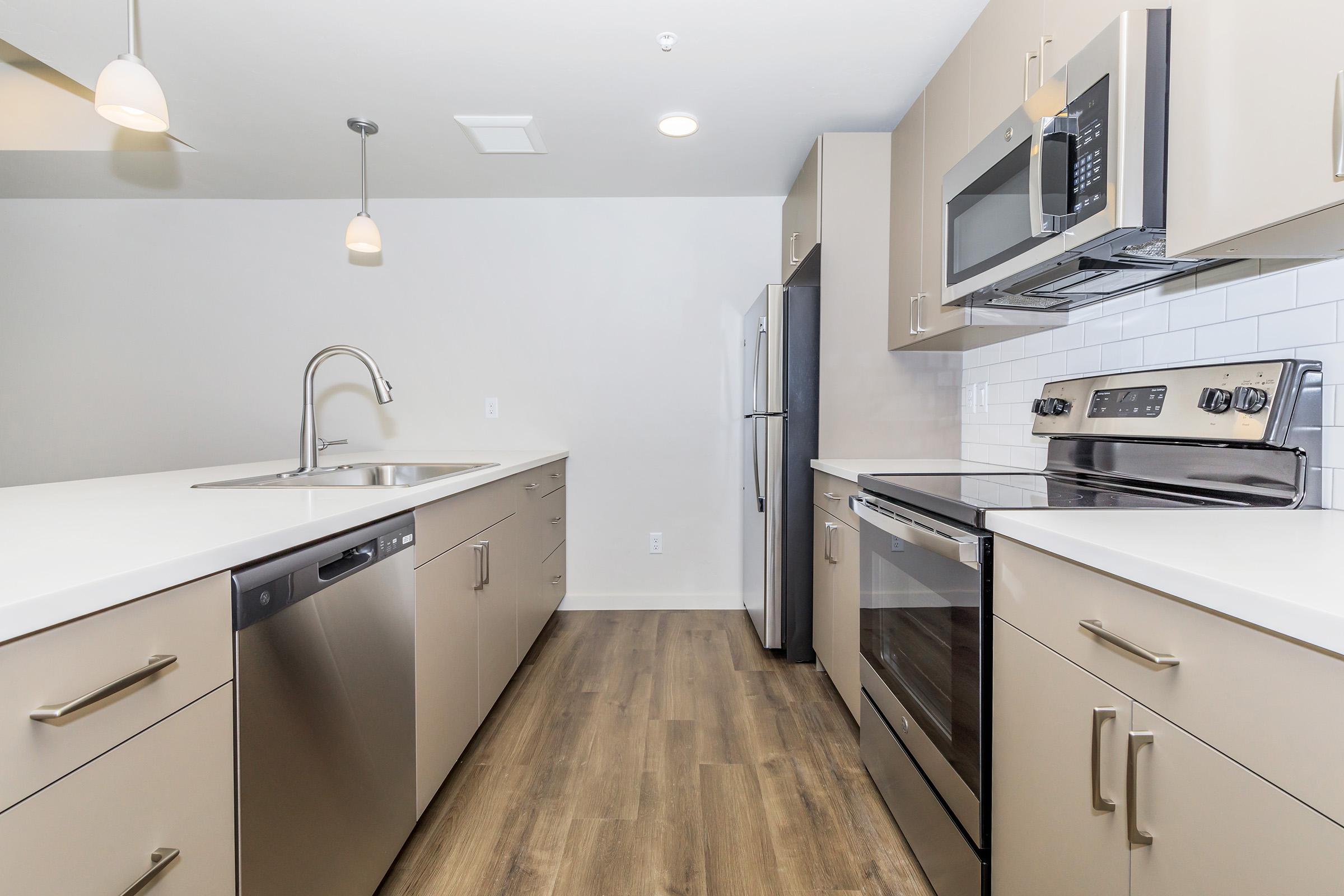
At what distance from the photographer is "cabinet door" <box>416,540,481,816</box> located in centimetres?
148

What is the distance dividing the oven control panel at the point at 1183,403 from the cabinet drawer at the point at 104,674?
173cm

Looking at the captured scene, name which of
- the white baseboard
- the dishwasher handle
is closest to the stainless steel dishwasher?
the dishwasher handle

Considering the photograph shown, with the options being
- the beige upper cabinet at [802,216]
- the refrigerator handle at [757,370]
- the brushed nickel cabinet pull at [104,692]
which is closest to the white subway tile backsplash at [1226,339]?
the beige upper cabinet at [802,216]

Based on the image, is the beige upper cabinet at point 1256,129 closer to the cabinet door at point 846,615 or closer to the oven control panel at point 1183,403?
the oven control panel at point 1183,403

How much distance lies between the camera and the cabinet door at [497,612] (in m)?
1.94

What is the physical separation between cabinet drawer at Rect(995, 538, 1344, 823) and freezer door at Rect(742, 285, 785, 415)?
65.9 inches

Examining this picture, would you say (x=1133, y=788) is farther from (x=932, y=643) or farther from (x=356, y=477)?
(x=356, y=477)

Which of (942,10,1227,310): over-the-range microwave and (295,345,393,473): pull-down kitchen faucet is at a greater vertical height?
(942,10,1227,310): over-the-range microwave

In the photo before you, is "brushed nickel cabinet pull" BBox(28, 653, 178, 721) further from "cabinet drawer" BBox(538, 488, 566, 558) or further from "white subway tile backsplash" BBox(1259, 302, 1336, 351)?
"cabinet drawer" BBox(538, 488, 566, 558)

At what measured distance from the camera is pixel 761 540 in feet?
9.08

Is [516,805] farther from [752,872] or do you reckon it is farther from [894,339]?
[894,339]

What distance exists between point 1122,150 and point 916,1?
1.01 metres

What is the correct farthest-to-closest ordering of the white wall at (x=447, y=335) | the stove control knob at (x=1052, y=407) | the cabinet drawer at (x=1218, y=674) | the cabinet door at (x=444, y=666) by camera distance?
1. the white wall at (x=447, y=335)
2. the stove control knob at (x=1052, y=407)
3. the cabinet door at (x=444, y=666)
4. the cabinet drawer at (x=1218, y=674)

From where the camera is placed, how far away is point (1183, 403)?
135 centimetres
